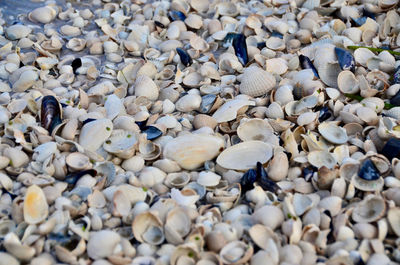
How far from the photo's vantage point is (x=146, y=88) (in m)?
2.93

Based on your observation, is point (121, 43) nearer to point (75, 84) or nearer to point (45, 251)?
point (75, 84)

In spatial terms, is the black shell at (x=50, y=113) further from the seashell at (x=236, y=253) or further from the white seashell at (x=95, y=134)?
the seashell at (x=236, y=253)

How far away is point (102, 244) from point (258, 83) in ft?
4.47

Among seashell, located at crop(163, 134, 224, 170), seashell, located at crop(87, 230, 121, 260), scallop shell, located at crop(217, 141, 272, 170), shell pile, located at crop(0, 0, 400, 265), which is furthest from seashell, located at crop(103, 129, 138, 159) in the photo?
seashell, located at crop(87, 230, 121, 260)

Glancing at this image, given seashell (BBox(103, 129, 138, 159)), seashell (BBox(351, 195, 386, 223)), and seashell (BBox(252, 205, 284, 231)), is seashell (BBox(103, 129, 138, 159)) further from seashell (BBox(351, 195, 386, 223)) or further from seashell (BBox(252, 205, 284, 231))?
seashell (BBox(351, 195, 386, 223))

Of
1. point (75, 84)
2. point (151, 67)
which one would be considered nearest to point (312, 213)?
point (151, 67)

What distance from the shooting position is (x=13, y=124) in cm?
261

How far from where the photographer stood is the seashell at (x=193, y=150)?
243 centimetres

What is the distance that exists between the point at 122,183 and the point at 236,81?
1091 millimetres

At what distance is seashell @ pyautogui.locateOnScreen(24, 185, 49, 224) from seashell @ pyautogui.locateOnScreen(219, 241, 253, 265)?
0.75m

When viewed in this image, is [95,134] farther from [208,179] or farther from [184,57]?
[184,57]

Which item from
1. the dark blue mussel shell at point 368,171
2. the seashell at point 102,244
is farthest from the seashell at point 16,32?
the dark blue mussel shell at point 368,171

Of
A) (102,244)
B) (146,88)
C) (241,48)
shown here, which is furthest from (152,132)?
(241,48)

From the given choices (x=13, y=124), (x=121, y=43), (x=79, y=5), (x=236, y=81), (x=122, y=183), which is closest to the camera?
(x=122, y=183)
